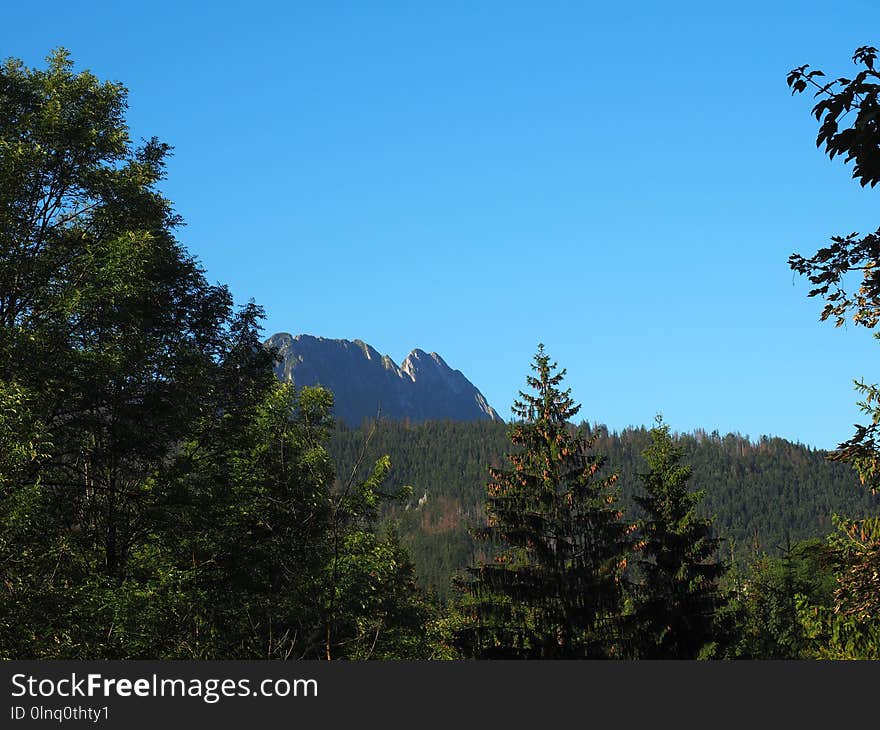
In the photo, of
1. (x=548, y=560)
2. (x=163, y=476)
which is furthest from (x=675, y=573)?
(x=163, y=476)

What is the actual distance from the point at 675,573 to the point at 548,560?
4700 mm

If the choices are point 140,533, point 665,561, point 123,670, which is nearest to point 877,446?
point 123,670

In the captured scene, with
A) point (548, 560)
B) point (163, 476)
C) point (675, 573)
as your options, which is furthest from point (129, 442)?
point (675, 573)

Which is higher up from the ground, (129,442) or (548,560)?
(129,442)

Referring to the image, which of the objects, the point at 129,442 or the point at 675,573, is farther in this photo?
the point at 675,573

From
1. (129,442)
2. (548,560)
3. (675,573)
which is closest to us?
(129,442)

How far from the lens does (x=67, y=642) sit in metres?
16.2

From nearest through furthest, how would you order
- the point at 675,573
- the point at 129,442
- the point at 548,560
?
1. the point at 129,442
2. the point at 548,560
3. the point at 675,573

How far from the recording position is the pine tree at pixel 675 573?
30312mm

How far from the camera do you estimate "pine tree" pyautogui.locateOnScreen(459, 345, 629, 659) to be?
28.7 meters

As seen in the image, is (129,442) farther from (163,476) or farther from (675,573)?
(675,573)

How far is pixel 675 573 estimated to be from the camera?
3072 centimetres

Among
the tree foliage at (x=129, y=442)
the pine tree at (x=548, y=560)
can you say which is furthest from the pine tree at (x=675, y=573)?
the tree foliage at (x=129, y=442)

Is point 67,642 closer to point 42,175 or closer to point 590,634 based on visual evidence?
point 42,175
